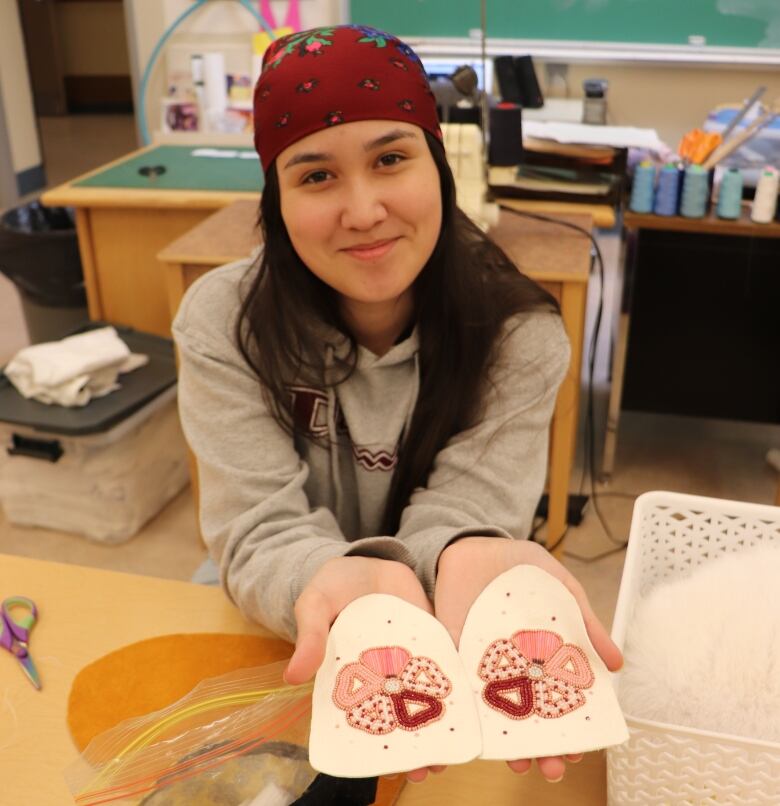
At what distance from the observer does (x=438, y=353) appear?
1074 mm

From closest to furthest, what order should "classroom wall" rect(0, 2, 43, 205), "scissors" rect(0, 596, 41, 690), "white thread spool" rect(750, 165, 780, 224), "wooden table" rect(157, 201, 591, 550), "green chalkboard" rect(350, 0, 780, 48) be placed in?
"scissors" rect(0, 596, 41, 690), "wooden table" rect(157, 201, 591, 550), "white thread spool" rect(750, 165, 780, 224), "green chalkboard" rect(350, 0, 780, 48), "classroom wall" rect(0, 2, 43, 205)

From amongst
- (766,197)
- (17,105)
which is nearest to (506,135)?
(766,197)

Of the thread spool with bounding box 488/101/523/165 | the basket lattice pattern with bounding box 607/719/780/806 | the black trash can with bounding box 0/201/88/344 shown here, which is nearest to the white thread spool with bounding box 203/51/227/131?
the black trash can with bounding box 0/201/88/344

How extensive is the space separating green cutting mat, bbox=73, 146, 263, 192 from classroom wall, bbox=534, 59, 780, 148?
6.08 ft

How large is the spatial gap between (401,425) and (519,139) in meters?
0.97

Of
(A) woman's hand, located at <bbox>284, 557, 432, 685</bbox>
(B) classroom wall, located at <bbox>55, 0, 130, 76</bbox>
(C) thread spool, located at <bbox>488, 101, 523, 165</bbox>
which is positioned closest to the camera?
(A) woman's hand, located at <bbox>284, 557, 432, 685</bbox>

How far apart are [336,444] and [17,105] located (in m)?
4.25

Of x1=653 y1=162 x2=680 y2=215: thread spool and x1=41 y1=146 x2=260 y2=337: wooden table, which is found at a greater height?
x1=653 y1=162 x2=680 y2=215: thread spool

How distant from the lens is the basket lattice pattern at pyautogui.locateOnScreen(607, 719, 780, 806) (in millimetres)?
573

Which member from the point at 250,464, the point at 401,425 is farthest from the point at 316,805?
the point at 401,425

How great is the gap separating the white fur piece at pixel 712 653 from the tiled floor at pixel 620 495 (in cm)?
116

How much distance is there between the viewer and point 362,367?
1.09 meters

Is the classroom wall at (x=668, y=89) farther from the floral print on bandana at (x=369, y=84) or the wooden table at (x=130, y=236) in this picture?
the floral print on bandana at (x=369, y=84)

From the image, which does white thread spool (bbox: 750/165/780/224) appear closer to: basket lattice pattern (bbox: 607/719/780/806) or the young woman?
the young woman
